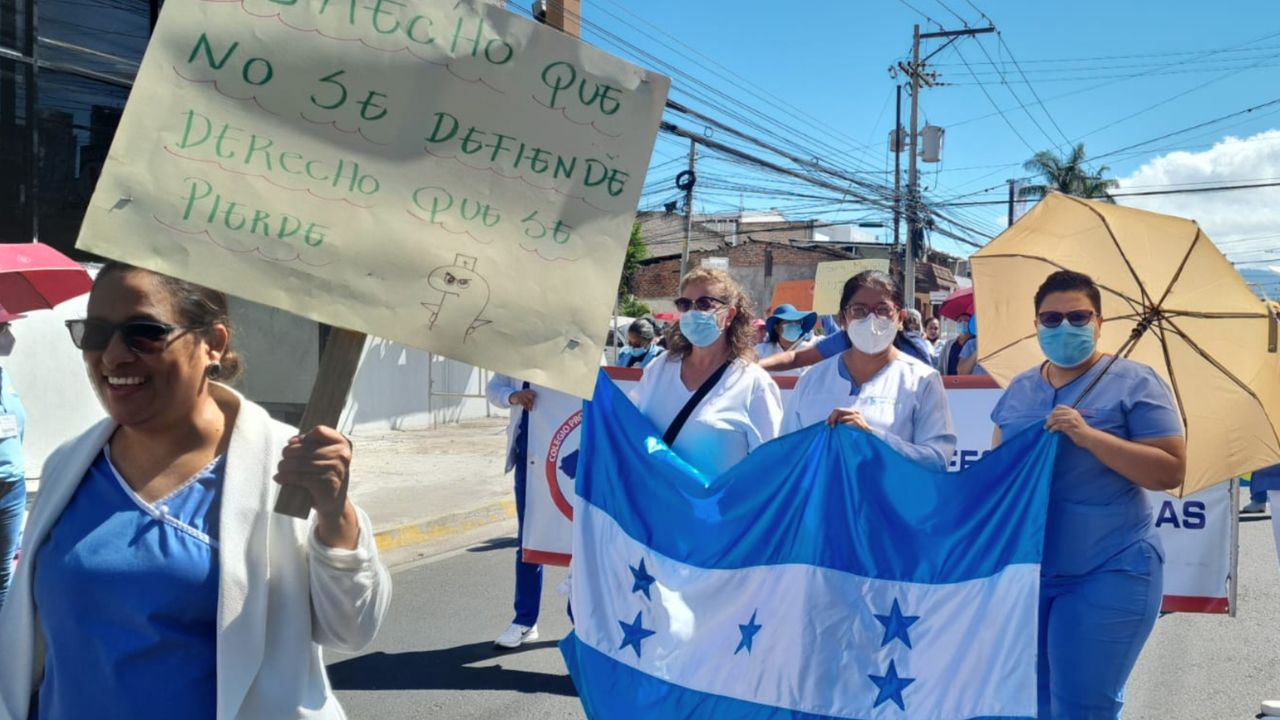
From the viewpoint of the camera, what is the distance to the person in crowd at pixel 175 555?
185 cm

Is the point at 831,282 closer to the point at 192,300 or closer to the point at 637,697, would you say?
the point at 637,697

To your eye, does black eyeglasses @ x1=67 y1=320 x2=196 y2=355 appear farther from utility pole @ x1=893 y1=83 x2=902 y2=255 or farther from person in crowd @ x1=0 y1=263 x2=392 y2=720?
utility pole @ x1=893 y1=83 x2=902 y2=255

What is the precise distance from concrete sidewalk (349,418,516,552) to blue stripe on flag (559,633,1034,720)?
4617 mm

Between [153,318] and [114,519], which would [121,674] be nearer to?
[114,519]

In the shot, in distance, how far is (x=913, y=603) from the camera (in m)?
3.48

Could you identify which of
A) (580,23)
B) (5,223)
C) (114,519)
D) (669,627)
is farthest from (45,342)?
(114,519)

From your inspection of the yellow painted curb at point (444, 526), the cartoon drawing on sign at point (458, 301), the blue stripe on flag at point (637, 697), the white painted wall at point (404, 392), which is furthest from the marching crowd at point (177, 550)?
the white painted wall at point (404, 392)

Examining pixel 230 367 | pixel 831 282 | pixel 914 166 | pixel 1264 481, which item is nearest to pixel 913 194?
pixel 914 166

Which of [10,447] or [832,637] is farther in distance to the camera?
[10,447]

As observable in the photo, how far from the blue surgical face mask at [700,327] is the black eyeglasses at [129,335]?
7.87ft

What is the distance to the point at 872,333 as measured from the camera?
384cm

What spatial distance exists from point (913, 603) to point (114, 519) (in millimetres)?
2536

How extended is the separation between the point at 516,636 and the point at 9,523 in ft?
8.51

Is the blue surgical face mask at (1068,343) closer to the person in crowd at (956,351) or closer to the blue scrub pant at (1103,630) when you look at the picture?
the blue scrub pant at (1103,630)
